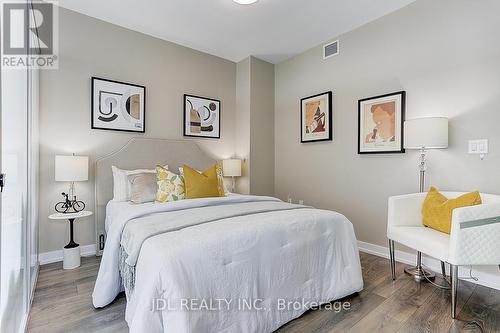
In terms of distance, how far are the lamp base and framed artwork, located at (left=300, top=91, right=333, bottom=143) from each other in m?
1.74

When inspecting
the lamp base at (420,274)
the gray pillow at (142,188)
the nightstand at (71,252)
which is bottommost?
the lamp base at (420,274)

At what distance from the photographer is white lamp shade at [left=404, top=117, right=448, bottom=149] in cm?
218

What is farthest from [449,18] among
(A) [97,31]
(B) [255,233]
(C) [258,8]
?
(A) [97,31]

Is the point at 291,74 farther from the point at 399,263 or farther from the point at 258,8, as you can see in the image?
the point at 399,263

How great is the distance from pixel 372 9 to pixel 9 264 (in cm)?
362

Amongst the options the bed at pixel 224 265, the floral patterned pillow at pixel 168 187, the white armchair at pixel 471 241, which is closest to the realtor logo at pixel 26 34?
the bed at pixel 224 265

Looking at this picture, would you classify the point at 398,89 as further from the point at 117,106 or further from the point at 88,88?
the point at 88,88

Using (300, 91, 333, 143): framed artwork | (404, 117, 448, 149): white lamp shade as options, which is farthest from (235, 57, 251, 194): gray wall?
(404, 117, 448, 149): white lamp shade

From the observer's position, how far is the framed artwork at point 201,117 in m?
3.62

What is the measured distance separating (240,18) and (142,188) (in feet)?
7.27

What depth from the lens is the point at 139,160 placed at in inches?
121

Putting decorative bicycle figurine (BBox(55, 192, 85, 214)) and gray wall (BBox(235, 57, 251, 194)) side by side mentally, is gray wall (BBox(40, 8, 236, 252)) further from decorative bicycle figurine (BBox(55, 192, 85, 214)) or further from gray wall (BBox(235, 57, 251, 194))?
gray wall (BBox(235, 57, 251, 194))

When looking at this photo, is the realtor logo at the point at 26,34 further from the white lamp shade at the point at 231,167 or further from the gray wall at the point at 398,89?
the gray wall at the point at 398,89

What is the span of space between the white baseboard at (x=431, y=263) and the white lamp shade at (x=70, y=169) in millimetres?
3184
